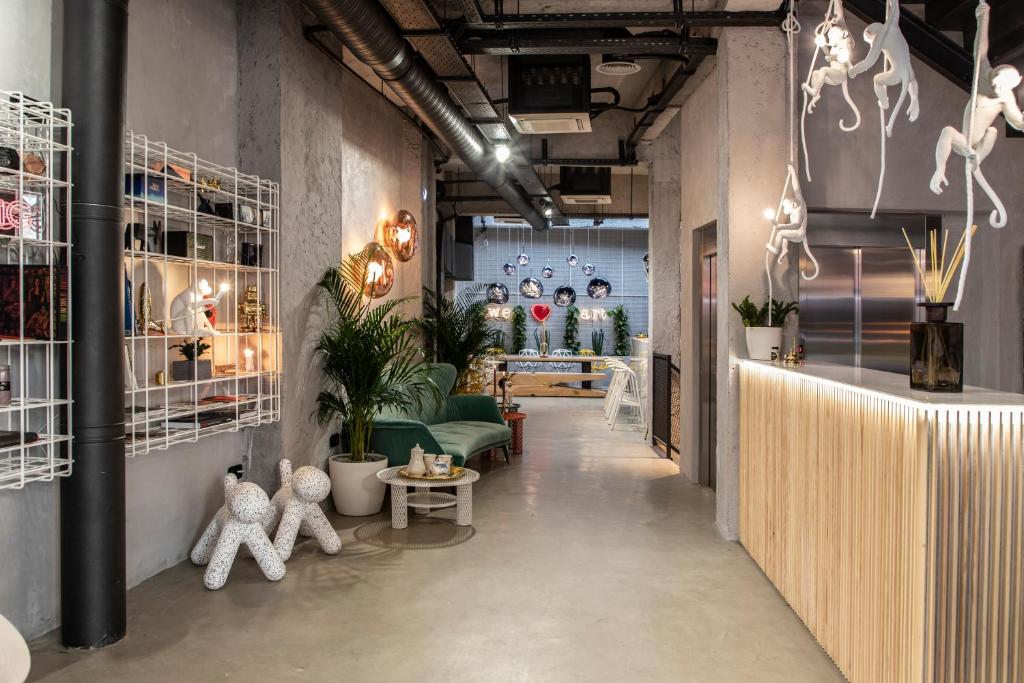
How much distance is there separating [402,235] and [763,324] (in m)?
Result: 4.46

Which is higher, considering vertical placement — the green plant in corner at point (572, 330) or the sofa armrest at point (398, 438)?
the green plant in corner at point (572, 330)

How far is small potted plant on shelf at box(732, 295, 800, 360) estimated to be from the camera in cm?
482

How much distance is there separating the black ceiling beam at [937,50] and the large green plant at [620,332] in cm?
1292

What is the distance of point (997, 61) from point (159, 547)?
6.33 meters

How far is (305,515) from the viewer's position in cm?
478

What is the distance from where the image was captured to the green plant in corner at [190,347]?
4327mm

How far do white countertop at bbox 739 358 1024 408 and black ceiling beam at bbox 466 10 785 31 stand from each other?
2477mm

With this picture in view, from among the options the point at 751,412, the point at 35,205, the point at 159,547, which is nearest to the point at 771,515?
the point at 751,412

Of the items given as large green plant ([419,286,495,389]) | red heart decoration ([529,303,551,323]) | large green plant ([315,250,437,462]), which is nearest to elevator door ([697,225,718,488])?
large green plant ([315,250,437,462])

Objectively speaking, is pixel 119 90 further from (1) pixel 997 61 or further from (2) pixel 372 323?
(1) pixel 997 61

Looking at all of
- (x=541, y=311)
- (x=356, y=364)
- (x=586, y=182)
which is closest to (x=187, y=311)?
(x=356, y=364)

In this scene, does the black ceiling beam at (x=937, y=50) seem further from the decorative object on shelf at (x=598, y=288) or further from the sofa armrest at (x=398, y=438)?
the decorative object on shelf at (x=598, y=288)

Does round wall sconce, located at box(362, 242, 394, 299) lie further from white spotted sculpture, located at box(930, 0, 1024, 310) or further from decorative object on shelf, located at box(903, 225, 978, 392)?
white spotted sculpture, located at box(930, 0, 1024, 310)

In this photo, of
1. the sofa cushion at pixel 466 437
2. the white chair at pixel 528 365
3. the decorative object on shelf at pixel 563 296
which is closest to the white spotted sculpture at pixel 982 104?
the sofa cushion at pixel 466 437
